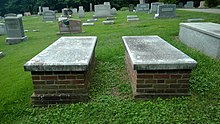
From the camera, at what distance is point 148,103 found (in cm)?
290

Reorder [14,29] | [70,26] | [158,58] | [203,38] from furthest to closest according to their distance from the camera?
[70,26] → [14,29] → [203,38] → [158,58]

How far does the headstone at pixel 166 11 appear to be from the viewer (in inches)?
559

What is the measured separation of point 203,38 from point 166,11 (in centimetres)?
940

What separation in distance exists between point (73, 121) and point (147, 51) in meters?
1.81

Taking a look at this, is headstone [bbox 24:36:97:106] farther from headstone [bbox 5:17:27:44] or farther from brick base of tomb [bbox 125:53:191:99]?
headstone [bbox 5:17:27:44]

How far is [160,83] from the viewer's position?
301cm

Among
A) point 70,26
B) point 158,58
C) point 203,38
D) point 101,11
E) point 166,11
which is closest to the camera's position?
point 158,58

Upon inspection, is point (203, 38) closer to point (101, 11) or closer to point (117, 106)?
point (117, 106)

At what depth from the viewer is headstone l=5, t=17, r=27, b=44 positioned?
9.75 meters

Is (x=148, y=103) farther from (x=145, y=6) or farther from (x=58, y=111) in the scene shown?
(x=145, y=6)

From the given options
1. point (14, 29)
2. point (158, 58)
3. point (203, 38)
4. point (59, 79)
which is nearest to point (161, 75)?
point (158, 58)

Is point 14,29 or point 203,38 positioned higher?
point 14,29

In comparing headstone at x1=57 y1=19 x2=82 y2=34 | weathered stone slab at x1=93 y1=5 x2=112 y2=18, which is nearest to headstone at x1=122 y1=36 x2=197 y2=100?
headstone at x1=57 y1=19 x2=82 y2=34

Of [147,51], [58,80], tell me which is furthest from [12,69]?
[147,51]
